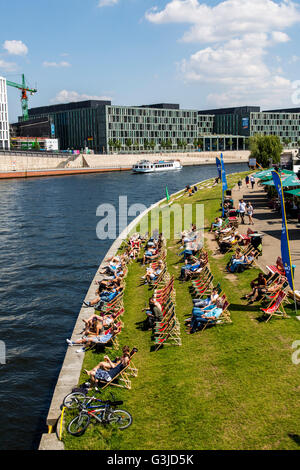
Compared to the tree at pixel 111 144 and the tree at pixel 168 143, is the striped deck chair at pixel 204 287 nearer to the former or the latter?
the tree at pixel 111 144

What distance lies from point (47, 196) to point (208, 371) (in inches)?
2278

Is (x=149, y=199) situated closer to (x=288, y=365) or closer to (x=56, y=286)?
(x=56, y=286)

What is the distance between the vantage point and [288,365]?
1056 cm

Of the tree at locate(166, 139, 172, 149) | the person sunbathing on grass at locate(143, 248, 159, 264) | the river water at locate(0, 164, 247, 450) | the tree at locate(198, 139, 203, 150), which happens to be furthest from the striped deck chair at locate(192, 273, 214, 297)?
the tree at locate(198, 139, 203, 150)

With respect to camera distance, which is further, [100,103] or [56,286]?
[100,103]

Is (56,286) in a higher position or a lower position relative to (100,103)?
lower

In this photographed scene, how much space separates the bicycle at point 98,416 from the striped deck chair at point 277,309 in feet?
17.6

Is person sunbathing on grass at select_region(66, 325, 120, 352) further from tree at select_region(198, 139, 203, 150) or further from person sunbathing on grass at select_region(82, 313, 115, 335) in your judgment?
tree at select_region(198, 139, 203, 150)

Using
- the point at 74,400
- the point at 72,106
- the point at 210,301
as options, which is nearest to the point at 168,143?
the point at 72,106

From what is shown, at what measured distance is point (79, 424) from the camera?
9242mm

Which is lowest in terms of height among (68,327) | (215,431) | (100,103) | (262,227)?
(68,327)

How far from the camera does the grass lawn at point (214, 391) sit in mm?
8586

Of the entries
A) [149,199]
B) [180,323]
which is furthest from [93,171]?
[180,323]

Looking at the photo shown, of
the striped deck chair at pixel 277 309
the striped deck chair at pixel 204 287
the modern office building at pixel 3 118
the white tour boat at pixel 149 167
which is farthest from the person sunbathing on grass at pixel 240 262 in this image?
the modern office building at pixel 3 118
